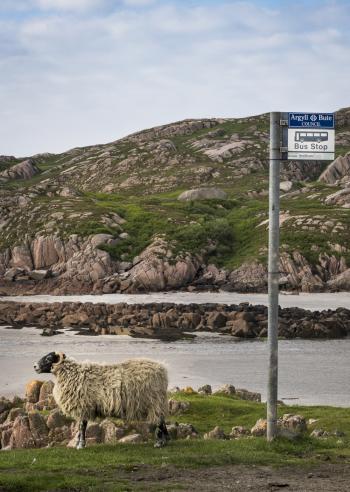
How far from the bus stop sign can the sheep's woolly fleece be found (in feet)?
23.7

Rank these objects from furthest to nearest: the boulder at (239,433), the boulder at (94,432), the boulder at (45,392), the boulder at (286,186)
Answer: the boulder at (286,186) → the boulder at (45,392) → the boulder at (239,433) → the boulder at (94,432)

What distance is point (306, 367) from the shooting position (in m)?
50.3

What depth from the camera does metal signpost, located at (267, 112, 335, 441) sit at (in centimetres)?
1981

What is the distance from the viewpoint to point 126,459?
18.0 metres

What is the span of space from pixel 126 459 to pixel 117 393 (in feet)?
8.45

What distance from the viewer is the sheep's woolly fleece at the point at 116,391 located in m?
20.3

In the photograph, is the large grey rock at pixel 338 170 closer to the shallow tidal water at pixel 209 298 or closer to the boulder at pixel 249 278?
the boulder at pixel 249 278

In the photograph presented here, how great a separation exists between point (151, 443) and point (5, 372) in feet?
94.2

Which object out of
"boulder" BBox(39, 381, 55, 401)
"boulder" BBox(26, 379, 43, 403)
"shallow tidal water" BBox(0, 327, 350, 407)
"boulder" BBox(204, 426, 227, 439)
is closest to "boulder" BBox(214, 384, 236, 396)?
"shallow tidal water" BBox(0, 327, 350, 407)

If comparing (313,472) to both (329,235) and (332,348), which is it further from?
(329,235)

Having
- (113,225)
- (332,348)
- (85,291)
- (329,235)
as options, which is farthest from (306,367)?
(113,225)

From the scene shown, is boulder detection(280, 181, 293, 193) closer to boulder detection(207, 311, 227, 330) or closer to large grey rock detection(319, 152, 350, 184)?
large grey rock detection(319, 152, 350, 184)

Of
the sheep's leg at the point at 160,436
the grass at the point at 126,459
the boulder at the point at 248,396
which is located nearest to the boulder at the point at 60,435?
the grass at the point at 126,459

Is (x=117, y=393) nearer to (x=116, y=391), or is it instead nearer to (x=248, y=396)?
(x=116, y=391)
